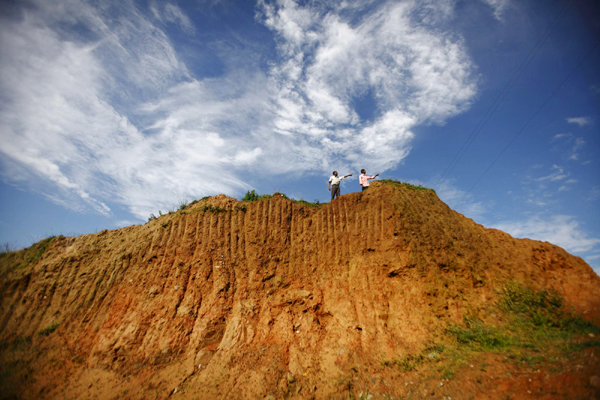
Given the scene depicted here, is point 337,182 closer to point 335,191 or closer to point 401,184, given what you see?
point 335,191

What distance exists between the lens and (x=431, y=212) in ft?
42.4

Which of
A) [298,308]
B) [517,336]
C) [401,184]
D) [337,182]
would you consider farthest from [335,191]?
[517,336]

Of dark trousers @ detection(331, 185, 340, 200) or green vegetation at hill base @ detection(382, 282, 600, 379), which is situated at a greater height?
dark trousers @ detection(331, 185, 340, 200)

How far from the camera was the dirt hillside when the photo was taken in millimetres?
8203

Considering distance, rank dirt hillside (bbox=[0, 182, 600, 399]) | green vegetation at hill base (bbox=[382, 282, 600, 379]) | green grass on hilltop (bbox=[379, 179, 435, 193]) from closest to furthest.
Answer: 1. green vegetation at hill base (bbox=[382, 282, 600, 379])
2. dirt hillside (bbox=[0, 182, 600, 399])
3. green grass on hilltop (bbox=[379, 179, 435, 193])

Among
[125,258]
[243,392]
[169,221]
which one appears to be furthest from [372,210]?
[125,258]

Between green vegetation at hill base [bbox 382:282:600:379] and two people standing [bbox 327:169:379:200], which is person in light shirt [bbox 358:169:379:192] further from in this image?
green vegetation at hill base [bbox 382:282:600:379]

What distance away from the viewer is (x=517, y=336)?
843 centimetres

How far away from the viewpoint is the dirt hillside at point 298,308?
820 cm

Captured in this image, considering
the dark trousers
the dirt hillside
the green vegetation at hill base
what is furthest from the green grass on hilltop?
the green vegetation at hill base

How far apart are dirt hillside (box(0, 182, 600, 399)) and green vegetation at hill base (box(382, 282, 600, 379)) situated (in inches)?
2.2

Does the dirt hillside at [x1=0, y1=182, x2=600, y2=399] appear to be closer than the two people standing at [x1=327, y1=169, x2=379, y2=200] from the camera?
Yes

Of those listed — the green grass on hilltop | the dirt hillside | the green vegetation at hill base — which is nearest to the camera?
the green vegetation at hill base

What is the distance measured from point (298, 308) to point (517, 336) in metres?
7.31
